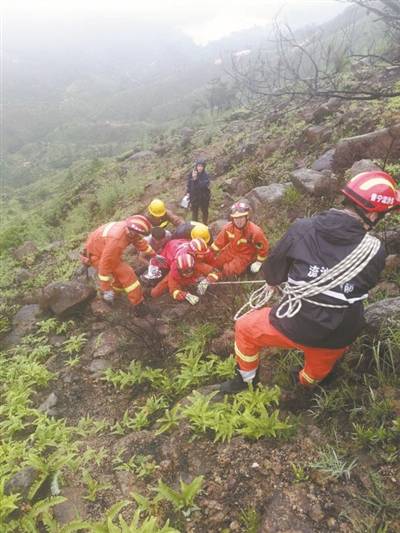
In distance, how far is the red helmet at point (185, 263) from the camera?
545cm

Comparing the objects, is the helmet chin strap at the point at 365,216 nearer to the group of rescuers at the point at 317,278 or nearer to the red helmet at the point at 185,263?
the group of rescuers at the point at 317,278

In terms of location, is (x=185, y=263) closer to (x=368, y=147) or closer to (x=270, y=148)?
(x=368, y=147)

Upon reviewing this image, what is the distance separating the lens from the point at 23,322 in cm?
659

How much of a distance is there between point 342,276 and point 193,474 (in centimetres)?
207

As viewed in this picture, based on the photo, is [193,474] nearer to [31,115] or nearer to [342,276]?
[342,276]

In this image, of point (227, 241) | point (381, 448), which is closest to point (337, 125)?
point (227, 241)

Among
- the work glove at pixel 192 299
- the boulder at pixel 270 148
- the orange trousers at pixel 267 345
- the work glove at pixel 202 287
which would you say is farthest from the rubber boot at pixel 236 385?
the boulder at pixel 270 148

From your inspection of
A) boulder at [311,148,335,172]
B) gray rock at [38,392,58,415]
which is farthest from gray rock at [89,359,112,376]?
boulder at [311,148,335,172]

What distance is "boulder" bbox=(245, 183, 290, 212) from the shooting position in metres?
7.27

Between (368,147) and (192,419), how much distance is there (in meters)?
6.26

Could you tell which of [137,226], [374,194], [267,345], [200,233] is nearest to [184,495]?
[267,345]

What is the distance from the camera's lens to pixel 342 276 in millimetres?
2842

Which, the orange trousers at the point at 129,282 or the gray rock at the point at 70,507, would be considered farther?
the orange trousers at the point at 129,282

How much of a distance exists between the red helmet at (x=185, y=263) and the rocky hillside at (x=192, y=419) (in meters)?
0.57
